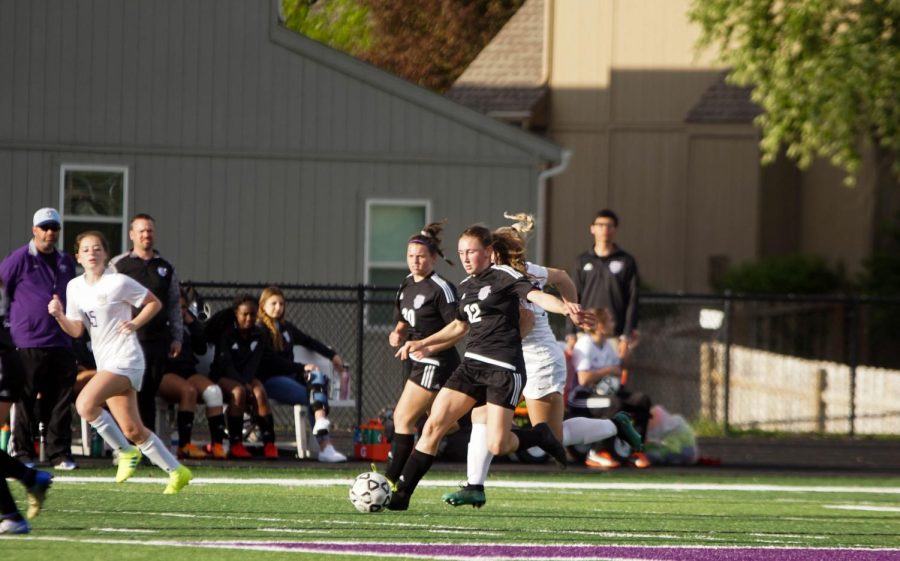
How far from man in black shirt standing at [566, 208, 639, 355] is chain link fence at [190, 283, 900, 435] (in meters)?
2.14

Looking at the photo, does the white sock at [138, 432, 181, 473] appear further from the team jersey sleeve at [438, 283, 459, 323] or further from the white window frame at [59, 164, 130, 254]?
the white window frame at [59, 164, 130, 254]

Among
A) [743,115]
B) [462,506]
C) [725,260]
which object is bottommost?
[462,506]

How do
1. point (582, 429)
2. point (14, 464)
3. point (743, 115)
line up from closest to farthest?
point (14, 464) → point (582, 429) → point (743, 115)

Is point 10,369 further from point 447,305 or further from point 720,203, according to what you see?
point 720,203

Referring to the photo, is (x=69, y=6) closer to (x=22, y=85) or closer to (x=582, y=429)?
(x=22, y=85)

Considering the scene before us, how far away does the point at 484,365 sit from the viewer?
999 centimetres

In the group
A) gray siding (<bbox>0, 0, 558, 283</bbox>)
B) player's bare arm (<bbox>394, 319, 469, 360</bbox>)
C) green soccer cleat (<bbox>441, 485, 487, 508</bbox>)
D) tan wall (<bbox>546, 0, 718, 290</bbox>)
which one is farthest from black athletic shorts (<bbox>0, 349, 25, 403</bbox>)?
tan wall (<bbox>546, 0, 718, 290</bbox>)

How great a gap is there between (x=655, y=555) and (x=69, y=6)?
1350 centimetres

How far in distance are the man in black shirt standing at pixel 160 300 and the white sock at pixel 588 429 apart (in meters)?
3.43

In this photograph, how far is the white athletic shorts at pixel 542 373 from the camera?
444 inches

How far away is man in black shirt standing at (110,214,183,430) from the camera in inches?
537

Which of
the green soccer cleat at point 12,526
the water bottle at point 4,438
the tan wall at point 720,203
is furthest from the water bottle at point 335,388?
the tan wall at point 720,203

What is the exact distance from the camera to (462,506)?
1106 cm

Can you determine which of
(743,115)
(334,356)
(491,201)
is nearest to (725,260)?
(743,115)
